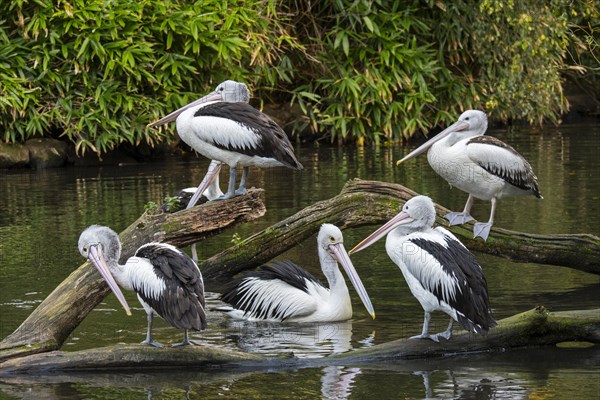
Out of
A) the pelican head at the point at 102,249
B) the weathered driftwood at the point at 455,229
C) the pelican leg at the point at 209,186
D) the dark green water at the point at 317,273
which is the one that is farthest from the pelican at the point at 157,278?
the pelican leg at the point at 209,186

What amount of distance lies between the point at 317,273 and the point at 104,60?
8450 millimetres

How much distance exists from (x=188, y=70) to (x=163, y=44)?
624 millimetres

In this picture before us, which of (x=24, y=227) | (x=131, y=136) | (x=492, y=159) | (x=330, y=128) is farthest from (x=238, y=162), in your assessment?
(x=330, y=128)

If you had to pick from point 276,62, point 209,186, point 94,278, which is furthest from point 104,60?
point 94,278

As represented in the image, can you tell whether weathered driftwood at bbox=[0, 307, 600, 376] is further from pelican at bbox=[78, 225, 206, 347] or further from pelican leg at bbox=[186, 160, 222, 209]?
pelican leg at bbox=[186, 160, 222, 209]

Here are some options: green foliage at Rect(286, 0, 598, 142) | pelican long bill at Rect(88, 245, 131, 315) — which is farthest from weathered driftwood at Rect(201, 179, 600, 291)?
green foliage at Rect(286, 0, 598, 142)

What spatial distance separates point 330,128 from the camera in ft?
68.9

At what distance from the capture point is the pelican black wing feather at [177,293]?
7.11 metres

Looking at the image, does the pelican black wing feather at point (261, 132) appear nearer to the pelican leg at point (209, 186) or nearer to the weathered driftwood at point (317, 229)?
the weathered driftwood at point (317, 229)

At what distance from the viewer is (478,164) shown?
29.7ft

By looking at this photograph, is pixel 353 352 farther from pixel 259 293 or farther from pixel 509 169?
pixel 509 169

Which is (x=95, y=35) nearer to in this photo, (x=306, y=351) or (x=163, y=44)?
(x=163, y=44)

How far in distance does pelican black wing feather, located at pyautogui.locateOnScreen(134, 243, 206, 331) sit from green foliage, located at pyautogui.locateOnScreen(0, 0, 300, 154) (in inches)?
424

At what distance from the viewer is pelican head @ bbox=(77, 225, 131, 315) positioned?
7.30m
